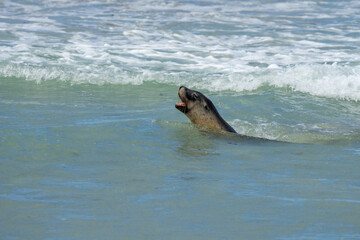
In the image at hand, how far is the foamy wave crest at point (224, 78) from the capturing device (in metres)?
11.0

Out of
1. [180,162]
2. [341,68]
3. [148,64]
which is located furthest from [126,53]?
[180,162]

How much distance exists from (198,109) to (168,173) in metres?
2.56

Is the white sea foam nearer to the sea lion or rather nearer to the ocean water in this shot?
the ocean water

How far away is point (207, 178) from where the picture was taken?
5.08m

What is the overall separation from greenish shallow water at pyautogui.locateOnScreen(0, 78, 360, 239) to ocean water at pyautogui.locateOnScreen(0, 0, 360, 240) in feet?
0.05

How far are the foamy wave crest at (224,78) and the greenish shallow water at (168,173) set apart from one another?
186 cm

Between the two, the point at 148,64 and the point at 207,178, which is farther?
the point at 148,64

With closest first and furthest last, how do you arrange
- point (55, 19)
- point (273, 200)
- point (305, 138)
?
point (273, 200), point (305, 138), point (55, 19)

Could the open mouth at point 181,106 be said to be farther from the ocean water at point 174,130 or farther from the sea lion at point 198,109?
the ocean water at point 174,130

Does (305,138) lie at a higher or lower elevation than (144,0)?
lower

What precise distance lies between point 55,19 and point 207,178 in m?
13.5

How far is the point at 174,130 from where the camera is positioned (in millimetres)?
7262

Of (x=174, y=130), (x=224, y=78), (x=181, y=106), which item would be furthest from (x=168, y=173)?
(x=224, y=78)

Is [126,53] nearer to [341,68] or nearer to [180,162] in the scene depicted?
[341,68]
